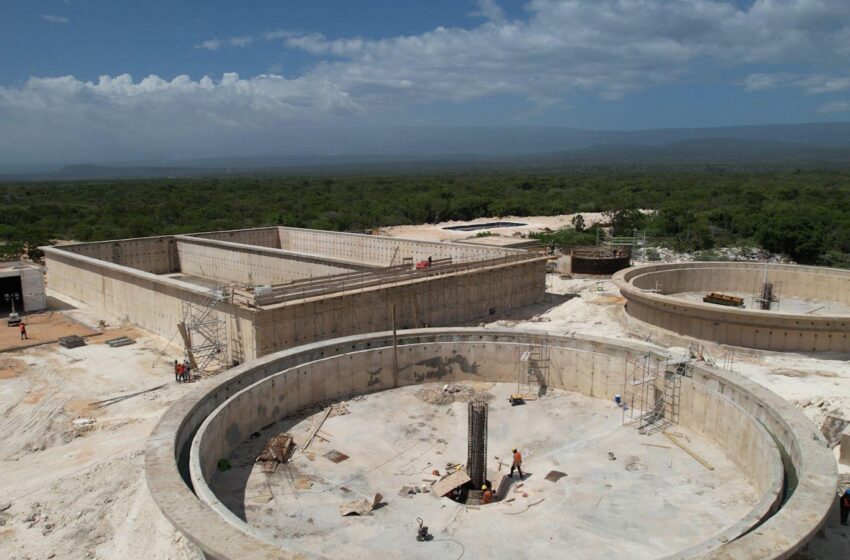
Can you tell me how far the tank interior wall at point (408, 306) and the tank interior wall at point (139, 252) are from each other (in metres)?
22.4

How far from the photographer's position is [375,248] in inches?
1556

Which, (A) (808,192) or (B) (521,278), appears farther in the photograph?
(A) (808,192)

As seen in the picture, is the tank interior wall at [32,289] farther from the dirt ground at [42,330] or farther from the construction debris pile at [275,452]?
the construction debris pile at [275,452]

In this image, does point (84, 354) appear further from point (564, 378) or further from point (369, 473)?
point (564, 378)

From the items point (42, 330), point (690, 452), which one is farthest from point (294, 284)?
point (690, 452)

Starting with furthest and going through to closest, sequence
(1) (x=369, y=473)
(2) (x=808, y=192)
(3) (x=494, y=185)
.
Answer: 1. (3) (x=494, y=185)
2. (2) (x=808, y=192)
3. (1) (x=369, y=473)

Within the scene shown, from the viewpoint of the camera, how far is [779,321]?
23.2m

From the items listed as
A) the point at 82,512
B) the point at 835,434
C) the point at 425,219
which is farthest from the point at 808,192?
the point at 82,512

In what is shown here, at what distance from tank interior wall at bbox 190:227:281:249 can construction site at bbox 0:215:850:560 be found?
548 inches

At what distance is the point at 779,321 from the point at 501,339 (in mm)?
10554

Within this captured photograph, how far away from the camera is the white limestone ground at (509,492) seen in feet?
38.8

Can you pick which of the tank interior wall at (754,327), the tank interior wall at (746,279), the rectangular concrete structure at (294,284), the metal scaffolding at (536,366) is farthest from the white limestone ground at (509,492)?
the tank interior wall at (746,279)

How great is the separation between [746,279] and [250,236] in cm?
3119

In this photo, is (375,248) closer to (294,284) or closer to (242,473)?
(294,284)
